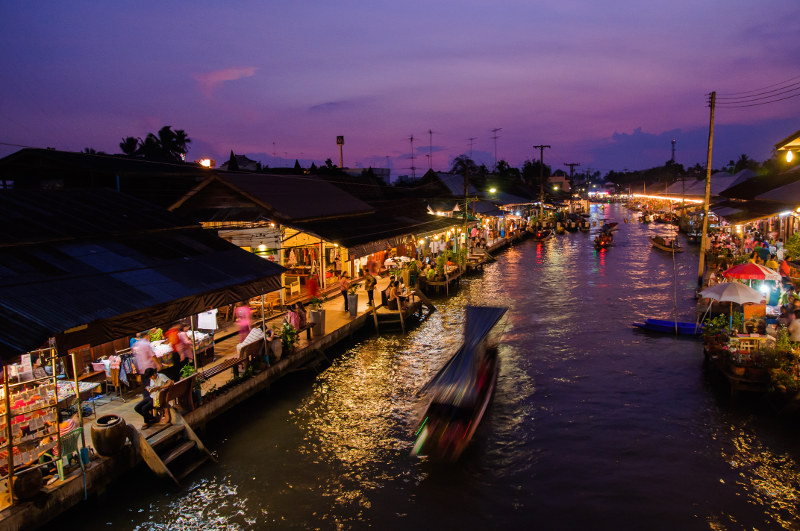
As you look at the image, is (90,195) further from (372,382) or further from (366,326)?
(366,326)

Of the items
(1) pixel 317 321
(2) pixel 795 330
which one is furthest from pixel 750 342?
(1) pixel 317 321

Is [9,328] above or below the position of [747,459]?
above

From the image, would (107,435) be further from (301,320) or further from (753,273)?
(753,273)

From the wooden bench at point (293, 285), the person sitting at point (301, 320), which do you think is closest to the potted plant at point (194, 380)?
the person sitting at point (301, 320)

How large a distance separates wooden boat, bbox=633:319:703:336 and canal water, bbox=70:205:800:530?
52.5 inches

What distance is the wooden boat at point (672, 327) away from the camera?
721 inches

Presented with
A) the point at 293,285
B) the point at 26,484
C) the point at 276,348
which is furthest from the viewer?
the point at 293,285

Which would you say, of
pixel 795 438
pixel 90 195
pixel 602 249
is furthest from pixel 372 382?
pixel 602 249

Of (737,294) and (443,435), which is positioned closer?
(443,435)

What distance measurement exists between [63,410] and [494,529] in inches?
311

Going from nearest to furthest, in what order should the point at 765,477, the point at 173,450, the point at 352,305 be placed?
Answer: the point at 173,450, the point at 765,477, the point at 352,305

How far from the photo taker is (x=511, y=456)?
10531 millimetres

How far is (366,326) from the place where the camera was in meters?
19.3

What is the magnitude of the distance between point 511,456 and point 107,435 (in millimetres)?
7503
